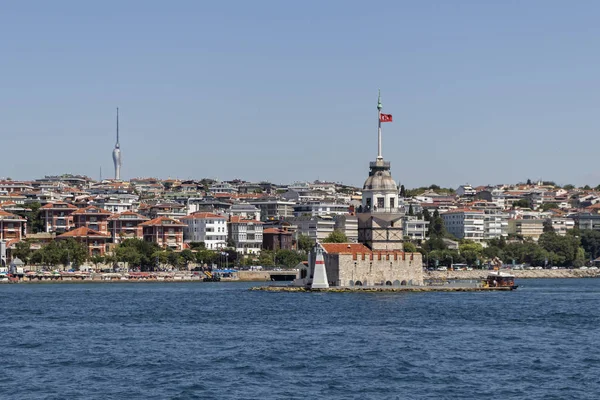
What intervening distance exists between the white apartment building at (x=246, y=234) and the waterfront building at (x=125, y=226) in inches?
396

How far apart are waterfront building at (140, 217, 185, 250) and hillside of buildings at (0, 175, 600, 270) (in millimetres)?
90

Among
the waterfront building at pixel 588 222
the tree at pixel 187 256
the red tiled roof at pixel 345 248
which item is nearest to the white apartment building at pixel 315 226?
the tree at pixel 187 256

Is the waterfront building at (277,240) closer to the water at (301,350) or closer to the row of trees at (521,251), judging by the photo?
the row of trees at (521,251)

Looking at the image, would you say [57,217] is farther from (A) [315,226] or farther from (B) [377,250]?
(B) [377,250]

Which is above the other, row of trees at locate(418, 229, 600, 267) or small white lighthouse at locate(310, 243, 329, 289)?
row of trees at locate(418, 229, 600, 267)

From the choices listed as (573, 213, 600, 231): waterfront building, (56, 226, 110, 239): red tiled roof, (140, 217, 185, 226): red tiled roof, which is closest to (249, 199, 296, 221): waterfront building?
(140, 217, 185, 226): red tiled roof

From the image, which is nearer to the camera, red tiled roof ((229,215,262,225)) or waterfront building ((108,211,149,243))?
waterfront building ((108,211,149,243))

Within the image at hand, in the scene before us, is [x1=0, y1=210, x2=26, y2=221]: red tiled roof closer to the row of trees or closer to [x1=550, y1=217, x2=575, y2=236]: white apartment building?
the row of trees

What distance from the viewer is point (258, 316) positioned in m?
48.0

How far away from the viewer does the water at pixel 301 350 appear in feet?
92.9

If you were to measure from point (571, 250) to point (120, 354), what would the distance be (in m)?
101

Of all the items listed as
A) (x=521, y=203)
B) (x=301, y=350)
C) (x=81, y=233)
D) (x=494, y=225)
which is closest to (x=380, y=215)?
(x=301, y=350)

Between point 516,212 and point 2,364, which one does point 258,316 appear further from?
point 516,212

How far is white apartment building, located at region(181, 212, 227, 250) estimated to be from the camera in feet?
379
